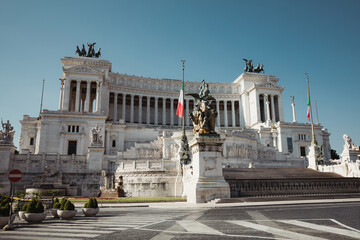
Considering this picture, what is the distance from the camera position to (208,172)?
18484mm

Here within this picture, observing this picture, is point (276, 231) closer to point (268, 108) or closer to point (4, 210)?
point (4, 210)

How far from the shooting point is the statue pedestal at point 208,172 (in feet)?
59.1

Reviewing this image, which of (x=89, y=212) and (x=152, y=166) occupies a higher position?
(x=152, y=166)

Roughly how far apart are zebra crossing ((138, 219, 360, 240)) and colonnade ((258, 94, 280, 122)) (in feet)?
249

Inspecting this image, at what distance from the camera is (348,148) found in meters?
37.2

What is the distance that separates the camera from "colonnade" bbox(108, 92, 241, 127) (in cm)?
8519

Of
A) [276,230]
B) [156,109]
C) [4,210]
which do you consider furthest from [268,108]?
[4,210]

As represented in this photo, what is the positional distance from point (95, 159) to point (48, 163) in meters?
6.89

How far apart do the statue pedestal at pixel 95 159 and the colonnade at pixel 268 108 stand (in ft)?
181

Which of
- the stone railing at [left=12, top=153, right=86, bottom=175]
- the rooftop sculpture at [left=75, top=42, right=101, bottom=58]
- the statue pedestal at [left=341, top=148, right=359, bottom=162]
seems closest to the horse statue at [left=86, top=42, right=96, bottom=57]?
the rooftop sculpture at [left=75, top=42, right=101, bottom=58]

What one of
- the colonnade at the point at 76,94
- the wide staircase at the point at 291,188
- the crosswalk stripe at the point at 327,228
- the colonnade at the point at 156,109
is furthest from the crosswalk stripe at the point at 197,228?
the colonnade at the point at 156,109

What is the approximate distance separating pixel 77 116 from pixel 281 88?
6061 centimetres

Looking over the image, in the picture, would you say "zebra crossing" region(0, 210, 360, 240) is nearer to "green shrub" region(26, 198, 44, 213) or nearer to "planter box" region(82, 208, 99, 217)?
"green shrub" region(26, 198, 44, 213)

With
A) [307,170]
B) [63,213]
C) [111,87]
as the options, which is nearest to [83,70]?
[111,87]
